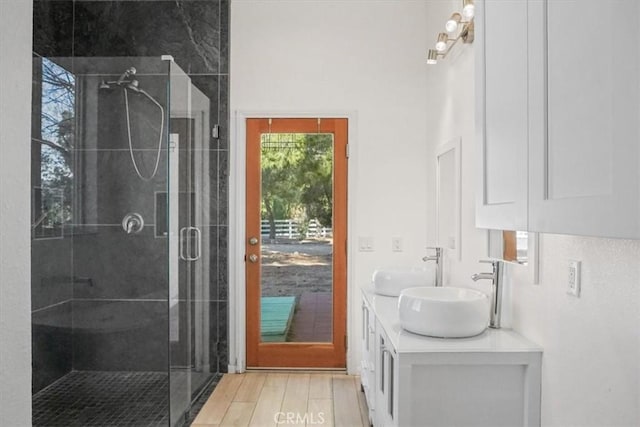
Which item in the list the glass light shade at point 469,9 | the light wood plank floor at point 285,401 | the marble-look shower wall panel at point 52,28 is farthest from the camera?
the marble-look shower wall panel at point 52,28

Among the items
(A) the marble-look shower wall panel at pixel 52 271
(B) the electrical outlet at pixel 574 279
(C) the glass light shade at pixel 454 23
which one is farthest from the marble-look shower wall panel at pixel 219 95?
(B) the electrical outlet at pixel 574 279

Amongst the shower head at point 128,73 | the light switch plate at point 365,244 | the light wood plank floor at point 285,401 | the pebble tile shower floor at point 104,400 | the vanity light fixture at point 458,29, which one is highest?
the vanity light fixture at point 458,29

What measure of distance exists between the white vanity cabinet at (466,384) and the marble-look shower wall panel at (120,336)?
151 cm

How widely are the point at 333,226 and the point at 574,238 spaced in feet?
7.40

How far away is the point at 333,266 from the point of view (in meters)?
3.71

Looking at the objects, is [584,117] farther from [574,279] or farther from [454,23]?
[454,23]

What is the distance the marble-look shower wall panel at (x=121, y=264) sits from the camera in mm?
2721

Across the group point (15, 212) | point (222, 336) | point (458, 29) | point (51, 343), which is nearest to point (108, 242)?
point (51, 343)

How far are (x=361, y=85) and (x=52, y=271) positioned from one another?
93.6 inches

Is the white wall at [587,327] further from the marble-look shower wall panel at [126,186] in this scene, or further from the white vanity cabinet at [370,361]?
→ the marble-look shower wall panel at [126,186]

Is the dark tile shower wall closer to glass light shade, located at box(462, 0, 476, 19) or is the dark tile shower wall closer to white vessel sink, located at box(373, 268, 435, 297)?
white vessel sink, located at box(373, 268, 435, 297)

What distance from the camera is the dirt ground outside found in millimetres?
3721

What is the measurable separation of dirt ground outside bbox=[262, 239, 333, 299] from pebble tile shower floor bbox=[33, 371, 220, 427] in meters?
1.19

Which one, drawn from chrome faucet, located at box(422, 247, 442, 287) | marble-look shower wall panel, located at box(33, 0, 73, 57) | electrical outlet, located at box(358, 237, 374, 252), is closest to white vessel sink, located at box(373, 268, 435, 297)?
chrome faucet, located at box(422, 247, 442, 287)
